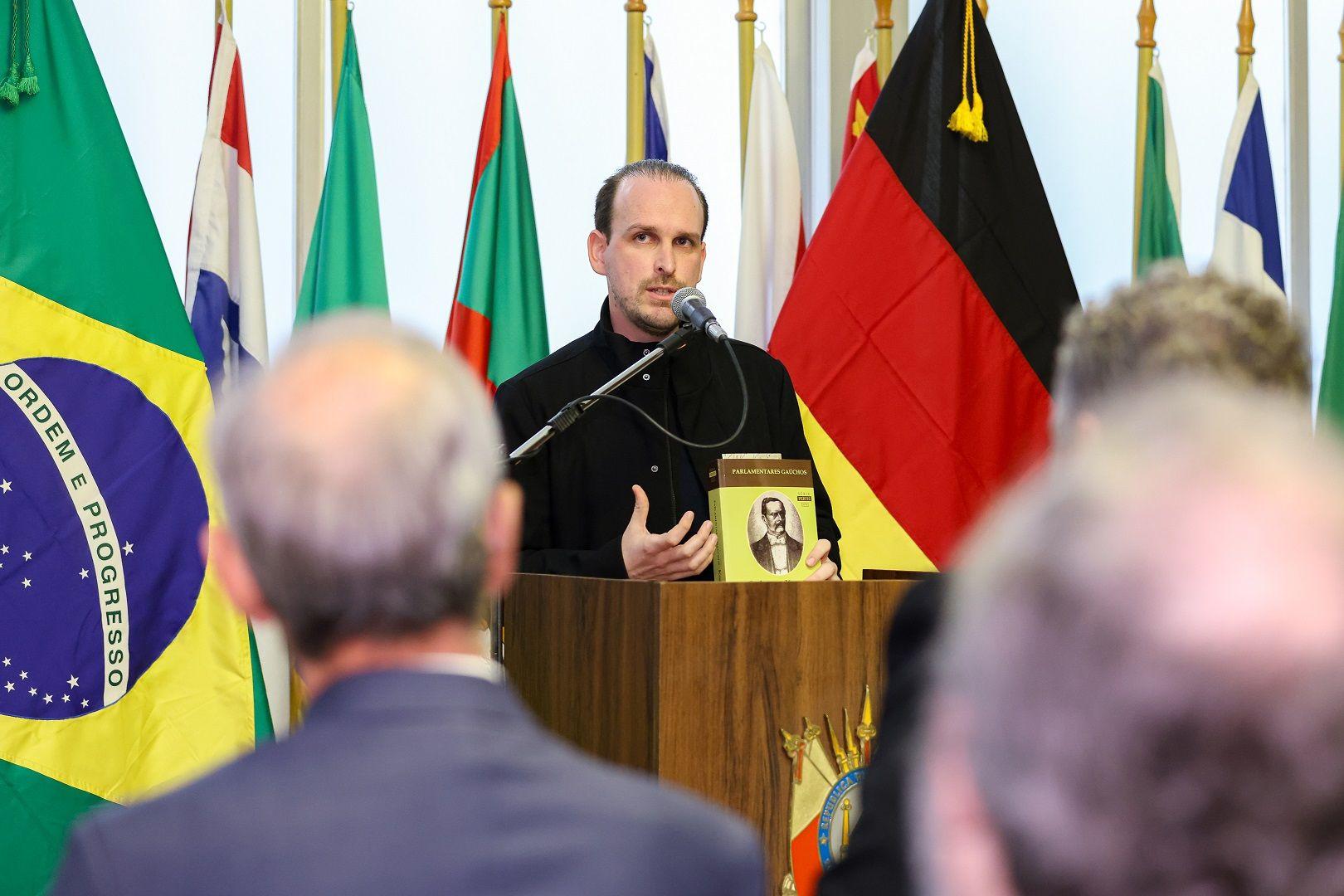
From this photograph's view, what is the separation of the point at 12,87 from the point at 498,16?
1.30 m

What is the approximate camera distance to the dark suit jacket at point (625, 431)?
304 centimetres

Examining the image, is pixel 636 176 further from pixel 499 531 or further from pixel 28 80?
pixel 499 531

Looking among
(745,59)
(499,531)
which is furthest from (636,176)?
(499,531)

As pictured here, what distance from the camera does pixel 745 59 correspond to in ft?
14.1

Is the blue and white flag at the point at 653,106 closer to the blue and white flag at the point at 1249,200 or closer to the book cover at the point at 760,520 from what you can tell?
the blue and white flag at the point at 1249,200

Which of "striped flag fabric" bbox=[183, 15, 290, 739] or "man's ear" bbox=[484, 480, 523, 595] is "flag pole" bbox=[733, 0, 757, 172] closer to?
"striped flag fabric" bbox=[183, 15, 290, 739]

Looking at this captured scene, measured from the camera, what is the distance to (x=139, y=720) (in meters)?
3.17

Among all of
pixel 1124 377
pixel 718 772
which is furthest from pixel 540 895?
pixel 718 772

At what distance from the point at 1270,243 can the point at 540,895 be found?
4.25 metres

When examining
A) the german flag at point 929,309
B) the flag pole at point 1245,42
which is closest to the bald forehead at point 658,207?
the german flag at point 929,309

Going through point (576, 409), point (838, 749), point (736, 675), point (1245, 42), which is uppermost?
point (1245, 42)

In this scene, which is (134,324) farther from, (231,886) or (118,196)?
(231,886)

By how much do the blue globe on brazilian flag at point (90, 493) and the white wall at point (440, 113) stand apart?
518mm

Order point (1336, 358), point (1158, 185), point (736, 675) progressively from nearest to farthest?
point (736, 675)
point (1158, 185)
point (1336, 358)
